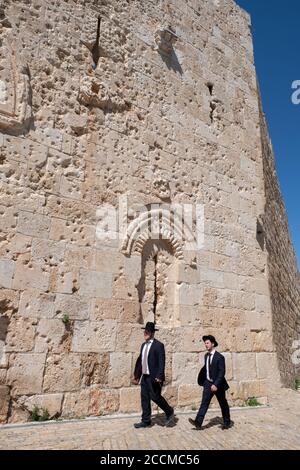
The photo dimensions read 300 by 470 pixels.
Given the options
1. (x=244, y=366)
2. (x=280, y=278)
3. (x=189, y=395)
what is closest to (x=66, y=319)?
(x=189, y=395)

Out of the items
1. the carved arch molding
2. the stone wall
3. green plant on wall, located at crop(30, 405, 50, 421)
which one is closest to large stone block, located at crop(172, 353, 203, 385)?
green plant on wall, located at crop(30, 405, 50, 421)

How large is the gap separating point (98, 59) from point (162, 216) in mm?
2721

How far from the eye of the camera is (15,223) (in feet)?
15.2

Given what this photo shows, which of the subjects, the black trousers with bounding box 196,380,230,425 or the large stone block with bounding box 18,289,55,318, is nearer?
the black trousers with bounding box 196,380,230,425

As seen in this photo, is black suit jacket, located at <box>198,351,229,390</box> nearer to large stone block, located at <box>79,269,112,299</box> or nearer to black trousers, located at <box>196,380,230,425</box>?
black trousers, located at <box>196,380,230,425</box>

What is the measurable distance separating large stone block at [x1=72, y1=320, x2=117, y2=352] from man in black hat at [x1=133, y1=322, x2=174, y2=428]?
63cm

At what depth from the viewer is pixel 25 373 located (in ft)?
14.1

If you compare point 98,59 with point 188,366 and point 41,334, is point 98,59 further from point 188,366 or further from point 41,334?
point 188,366

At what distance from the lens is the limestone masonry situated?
182 inches

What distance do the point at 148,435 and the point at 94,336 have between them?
1426mm

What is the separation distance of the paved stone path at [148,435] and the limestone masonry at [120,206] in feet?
1.12

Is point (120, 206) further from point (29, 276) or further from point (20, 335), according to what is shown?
point (20, 335)

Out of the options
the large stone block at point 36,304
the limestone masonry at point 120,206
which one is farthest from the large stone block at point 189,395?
the large stone block at point 36,304

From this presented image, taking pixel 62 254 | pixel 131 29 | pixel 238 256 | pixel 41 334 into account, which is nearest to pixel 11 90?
pixel 62 254
